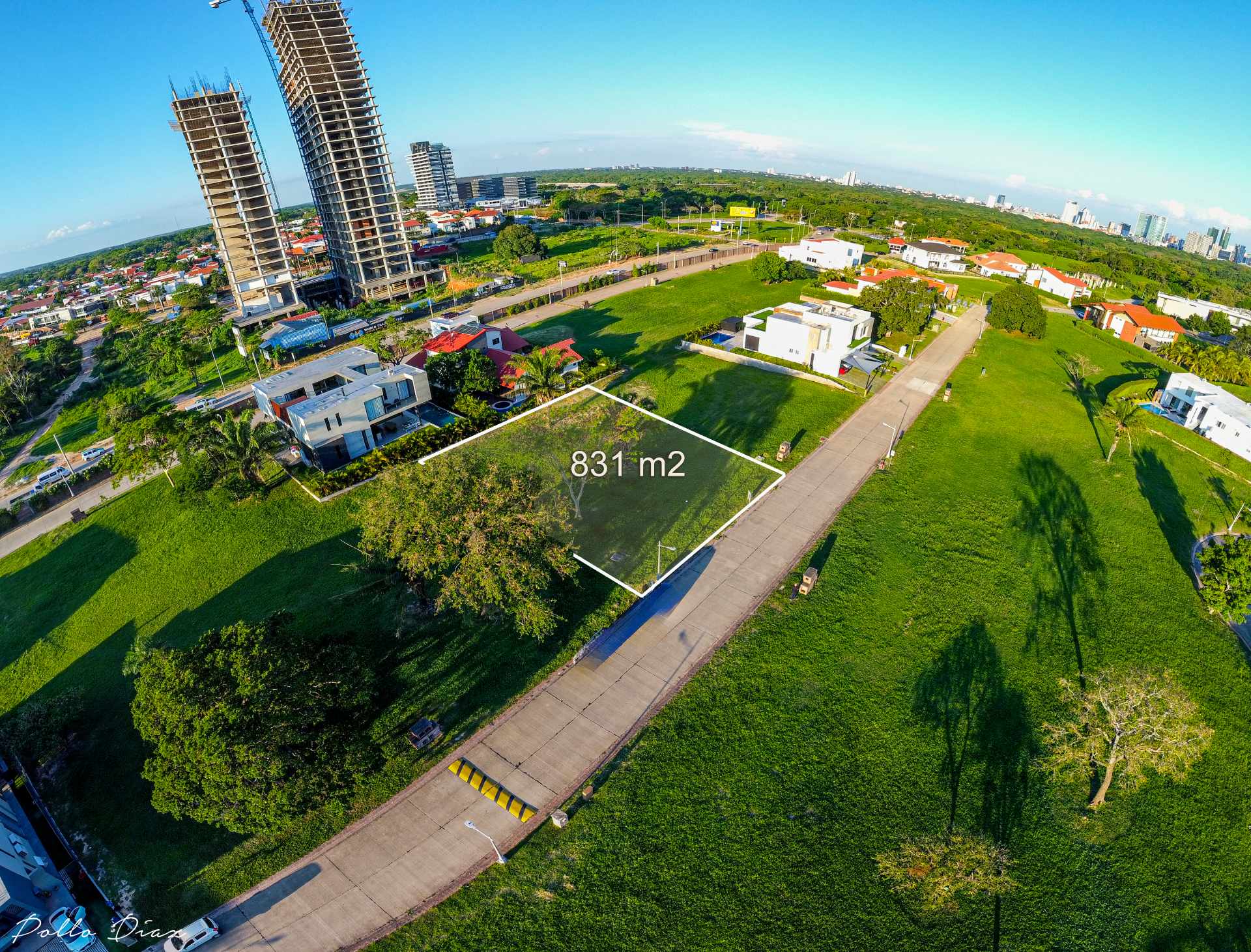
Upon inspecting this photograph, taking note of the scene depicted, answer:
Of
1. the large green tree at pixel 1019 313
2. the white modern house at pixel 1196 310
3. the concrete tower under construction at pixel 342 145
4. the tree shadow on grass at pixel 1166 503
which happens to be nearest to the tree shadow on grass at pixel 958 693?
the tree shadow on grass at pixel 1166 503

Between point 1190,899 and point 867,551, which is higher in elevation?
point 867,551

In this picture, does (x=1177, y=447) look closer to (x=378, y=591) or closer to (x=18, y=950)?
(x=378, y=591)

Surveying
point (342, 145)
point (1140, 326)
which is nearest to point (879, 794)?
point (1140, 326)

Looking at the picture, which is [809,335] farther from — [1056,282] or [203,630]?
[1056,282]

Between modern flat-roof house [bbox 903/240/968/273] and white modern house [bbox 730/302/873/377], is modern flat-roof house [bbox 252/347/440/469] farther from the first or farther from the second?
modern flat-roof house [bbox 903/240/968/273]

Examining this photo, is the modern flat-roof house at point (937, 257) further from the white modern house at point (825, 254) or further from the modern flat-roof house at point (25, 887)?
the modern flat-roof house at point (25, 887)

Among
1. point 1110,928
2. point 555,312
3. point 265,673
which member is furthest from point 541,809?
point 555,312

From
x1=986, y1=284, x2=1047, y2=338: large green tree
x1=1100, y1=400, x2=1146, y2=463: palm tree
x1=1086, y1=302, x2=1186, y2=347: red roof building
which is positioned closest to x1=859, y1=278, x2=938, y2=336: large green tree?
x1=986, y1=284, x2=1047, y2=338: large green tree
